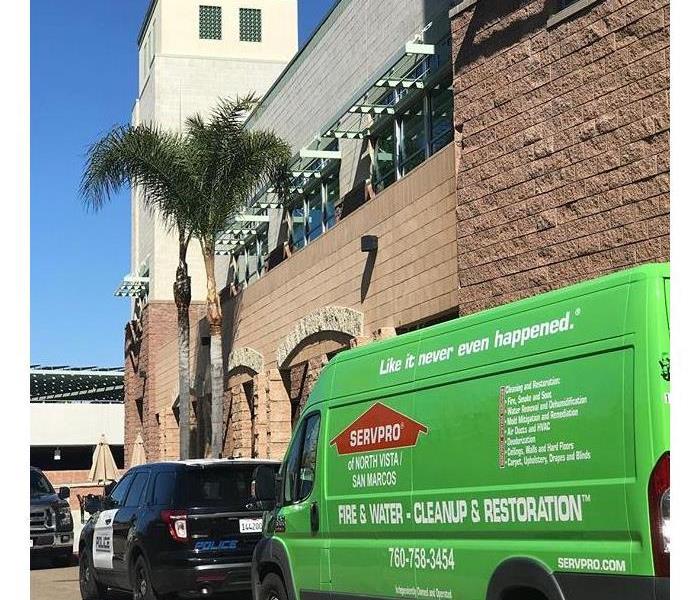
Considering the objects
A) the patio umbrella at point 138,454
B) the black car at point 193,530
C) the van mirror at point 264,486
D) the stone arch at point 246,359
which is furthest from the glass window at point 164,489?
the patio umbrella at point 138,454

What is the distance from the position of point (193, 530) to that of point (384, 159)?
12025 mm

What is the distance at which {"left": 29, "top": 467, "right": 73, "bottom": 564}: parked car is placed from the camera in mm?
20422

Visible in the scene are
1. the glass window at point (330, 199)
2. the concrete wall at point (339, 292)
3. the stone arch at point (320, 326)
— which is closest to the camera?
the concrete wall at point (339, 292)

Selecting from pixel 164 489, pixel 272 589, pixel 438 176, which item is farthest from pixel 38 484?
pixel 272 589

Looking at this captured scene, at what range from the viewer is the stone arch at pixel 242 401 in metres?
28.6

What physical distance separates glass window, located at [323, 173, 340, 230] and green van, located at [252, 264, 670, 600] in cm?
1677

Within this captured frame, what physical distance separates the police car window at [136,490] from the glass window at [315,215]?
532 inches

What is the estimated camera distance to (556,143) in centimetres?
1488

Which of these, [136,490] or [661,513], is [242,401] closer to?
[136,490]

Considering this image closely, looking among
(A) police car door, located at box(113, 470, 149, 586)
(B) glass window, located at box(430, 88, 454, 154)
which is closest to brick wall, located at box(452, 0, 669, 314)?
(B) glass window, located at box(430, 88, 454, 154)

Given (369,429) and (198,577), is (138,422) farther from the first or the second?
(369,429)

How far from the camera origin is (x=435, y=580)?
7.66 meters

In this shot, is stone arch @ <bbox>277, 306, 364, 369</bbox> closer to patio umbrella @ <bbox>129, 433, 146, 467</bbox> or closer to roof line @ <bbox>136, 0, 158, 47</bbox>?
patio umbrella @ <bbox>129, 433, 146, 467</bbox>

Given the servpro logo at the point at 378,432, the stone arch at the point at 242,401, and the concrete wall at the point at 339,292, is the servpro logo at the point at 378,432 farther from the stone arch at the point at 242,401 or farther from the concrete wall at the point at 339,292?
the stone arch at the point at 242,401
